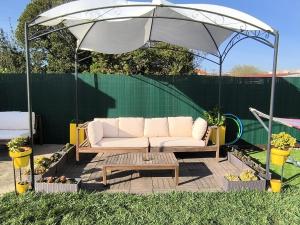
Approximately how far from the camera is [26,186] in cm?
444

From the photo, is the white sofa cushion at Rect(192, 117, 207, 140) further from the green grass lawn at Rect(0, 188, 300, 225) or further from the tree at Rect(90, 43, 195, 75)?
the tree at Rect(90, 43, 195, 75)

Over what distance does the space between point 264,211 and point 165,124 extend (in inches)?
137

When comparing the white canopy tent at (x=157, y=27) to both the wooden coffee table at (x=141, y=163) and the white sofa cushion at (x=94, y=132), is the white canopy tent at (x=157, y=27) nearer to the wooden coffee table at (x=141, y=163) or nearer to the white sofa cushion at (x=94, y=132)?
the wooden coffee table at (x=141, y=163)

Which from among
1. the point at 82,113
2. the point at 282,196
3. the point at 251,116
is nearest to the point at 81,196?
the point at 282,196

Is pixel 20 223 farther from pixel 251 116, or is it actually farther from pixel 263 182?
pixel 251 116

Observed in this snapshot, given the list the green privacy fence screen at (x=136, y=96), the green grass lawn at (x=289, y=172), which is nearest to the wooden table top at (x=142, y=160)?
the green grass lawn at (x=289, y=172)

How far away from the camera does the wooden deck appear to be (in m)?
4.82

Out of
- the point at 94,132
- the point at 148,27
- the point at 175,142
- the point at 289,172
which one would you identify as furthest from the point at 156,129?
the point at 289,172

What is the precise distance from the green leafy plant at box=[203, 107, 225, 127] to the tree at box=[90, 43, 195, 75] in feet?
23.2

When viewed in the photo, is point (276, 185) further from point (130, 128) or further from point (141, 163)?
point (130, 128)

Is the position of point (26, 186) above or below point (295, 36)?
below

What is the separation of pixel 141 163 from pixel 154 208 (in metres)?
1.02

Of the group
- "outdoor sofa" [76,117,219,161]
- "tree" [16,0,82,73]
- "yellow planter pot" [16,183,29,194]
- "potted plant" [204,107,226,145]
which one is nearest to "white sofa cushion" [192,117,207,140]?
"outdoor sofa" [76,117,219,161]

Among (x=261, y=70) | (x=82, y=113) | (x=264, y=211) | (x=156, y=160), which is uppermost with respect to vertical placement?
(x=261, y=70)
